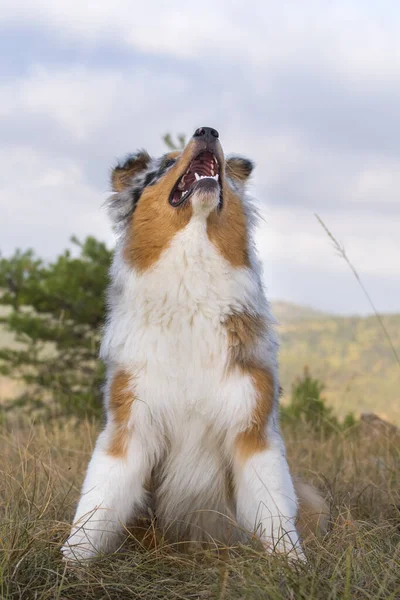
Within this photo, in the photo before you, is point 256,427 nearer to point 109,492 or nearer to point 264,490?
point 264,490

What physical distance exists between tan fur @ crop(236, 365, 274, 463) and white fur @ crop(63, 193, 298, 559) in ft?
0.13

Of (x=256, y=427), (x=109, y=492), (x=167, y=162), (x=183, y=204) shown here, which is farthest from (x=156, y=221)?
(x=109, y=492)

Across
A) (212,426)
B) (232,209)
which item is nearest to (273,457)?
(212,426)

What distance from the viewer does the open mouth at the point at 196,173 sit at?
426 cm

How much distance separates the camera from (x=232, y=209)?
14.3 ft

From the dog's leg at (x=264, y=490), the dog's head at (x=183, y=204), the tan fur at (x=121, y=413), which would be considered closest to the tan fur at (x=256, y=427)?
the dog's leg at (x=264, y=490)

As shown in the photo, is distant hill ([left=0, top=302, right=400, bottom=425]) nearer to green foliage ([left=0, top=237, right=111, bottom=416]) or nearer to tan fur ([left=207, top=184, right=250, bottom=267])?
green foliage ([left=0, top=237, right=111, bottom=416])

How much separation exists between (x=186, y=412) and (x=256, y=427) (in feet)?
1.33

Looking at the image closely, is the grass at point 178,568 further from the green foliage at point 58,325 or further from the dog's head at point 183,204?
the green foliage at point 58,325

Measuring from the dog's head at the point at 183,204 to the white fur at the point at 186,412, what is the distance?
0.07 m

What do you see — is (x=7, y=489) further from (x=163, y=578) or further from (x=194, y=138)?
(x=194, y=138)

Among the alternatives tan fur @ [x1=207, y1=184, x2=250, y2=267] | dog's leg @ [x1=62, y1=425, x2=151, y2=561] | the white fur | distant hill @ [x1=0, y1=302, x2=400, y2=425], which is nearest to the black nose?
tan fur @ [x1=207, y1=184, x2=250, y2=267]

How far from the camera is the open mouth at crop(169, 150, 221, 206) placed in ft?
14.0

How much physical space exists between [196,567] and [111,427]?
900 millimetres
